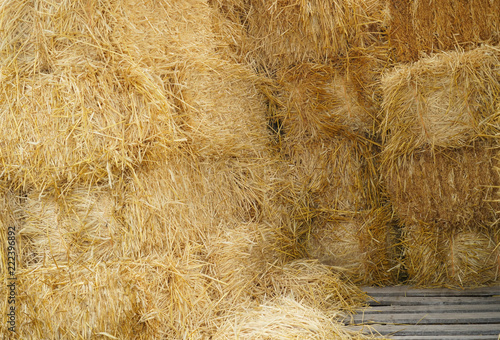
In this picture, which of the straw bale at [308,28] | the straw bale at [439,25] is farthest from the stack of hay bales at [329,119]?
the straw bale at [439,25]

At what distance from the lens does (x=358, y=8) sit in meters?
2.49

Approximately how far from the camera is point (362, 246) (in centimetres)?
264

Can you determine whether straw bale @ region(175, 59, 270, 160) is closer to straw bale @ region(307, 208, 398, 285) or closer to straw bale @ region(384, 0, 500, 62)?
straw bale @ region(307, 208, 398, 285)

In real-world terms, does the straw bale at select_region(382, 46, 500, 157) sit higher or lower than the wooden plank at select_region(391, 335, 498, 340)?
higher

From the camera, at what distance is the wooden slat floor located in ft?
6.68

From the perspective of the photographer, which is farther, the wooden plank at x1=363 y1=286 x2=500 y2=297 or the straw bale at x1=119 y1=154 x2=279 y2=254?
the wooden plank at x1=363 y1=286 x2=500 y2=297

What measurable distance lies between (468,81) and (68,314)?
1996 mm

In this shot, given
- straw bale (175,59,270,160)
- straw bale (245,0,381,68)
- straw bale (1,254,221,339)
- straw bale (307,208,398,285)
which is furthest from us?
straw bale (307,208,398,285)

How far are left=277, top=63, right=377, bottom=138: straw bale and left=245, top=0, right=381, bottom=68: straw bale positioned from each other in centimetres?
8

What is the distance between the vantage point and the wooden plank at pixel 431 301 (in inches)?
90.4

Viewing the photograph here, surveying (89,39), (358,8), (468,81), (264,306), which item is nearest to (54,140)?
(89,39)

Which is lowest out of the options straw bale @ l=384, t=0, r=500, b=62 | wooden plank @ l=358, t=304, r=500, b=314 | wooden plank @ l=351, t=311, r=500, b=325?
wooden plank @ l=358, t=304, r=500, b=314

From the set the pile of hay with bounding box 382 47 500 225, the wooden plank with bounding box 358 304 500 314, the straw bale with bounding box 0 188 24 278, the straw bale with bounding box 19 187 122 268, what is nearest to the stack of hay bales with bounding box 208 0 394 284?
the pile of hay with bounding box 382 47 500 225

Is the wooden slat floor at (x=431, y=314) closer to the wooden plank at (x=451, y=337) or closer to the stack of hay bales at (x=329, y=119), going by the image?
the wooden plank at (x=451, y=337)
